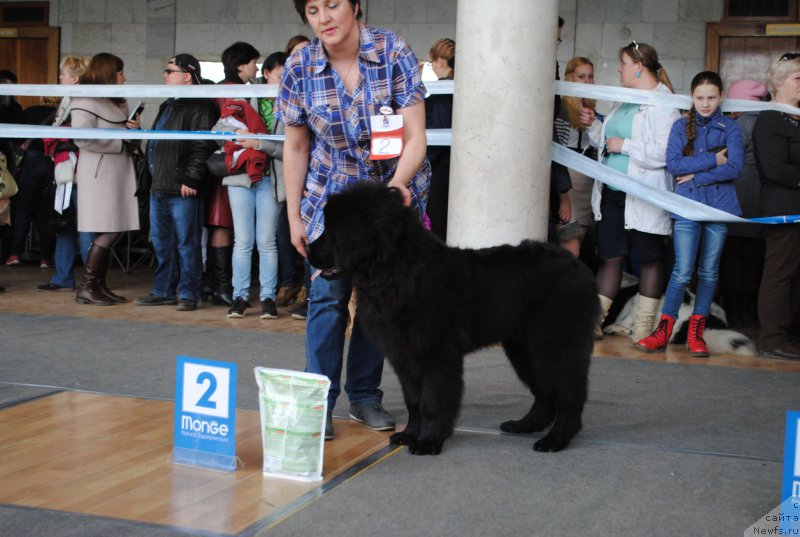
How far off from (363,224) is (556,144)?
3.43 meters

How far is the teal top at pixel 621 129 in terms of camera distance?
20.8 feet

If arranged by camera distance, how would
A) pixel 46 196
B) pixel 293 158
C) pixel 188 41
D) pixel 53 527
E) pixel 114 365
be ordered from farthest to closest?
pixel 188 41
pixel 46 196
pixel 114 365
pixel 293 158
pixel 53 527

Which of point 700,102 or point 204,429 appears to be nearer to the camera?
point 204,429

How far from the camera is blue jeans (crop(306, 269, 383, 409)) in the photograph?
3.91m

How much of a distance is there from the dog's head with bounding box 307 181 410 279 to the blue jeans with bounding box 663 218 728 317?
309cm

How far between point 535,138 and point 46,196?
4.91m

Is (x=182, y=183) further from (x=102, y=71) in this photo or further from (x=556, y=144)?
(x=556, y=144)

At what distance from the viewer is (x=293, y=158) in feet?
12.8

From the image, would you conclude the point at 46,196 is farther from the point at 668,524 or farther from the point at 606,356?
the point at 668,524

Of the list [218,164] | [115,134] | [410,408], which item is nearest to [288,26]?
[115,134]

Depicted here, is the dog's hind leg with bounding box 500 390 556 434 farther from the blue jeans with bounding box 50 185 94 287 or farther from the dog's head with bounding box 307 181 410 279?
the blue jeans with bounding box 50 185 94 287

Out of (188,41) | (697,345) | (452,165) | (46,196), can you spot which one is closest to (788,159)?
(697,345)

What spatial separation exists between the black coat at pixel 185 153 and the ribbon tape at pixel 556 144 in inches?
5.4

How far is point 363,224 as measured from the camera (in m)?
3.37
